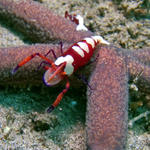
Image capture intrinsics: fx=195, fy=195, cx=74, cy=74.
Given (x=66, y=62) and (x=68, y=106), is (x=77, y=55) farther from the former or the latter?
(x=68, y=106)

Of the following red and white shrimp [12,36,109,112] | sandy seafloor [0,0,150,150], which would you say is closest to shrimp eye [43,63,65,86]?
red and white shrimp [12,36,109,112]

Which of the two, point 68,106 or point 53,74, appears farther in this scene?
point 68,106

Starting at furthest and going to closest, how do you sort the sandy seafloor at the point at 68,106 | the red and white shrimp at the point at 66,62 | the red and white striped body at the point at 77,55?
the sandy seafloor at the point at 68,106 → the red and white striped body at the point at 77,55 → the red and white shrimp at the point at 66,62

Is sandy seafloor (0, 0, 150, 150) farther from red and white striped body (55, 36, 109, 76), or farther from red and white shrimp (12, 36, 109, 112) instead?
red and white striped body (55, 36, 109, 76)

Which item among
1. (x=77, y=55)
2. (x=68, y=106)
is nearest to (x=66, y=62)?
→ (x=77, y=55)

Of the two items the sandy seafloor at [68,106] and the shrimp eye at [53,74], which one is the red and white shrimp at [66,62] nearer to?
the shrimp eye at [53,74]

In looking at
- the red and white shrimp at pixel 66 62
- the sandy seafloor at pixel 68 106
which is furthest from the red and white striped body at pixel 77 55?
the sandy seafloor at pixel 68 106

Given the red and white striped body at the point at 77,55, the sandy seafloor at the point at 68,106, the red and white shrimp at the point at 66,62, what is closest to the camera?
the red and white shrimp at the point at 66,62

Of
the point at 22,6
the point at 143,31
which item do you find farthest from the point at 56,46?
the point at 143,31
